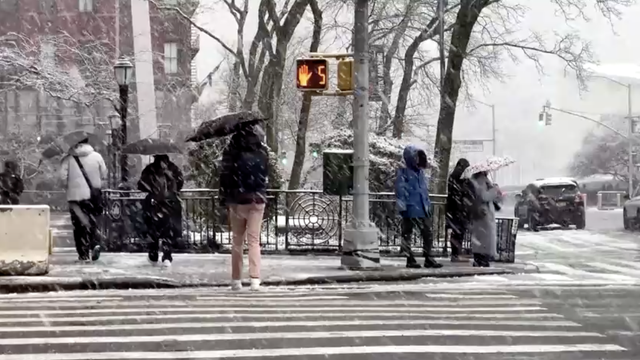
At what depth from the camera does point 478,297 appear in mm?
9195

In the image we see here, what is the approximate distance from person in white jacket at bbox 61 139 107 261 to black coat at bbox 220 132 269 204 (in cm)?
334

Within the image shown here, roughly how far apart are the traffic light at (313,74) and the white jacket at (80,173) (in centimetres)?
315

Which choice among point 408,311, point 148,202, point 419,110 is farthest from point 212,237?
point 419,110

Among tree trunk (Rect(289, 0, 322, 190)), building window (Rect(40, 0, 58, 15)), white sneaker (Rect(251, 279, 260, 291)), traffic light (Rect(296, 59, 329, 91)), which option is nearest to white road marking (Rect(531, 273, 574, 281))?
traffic light (Rect(296, 59, 329, 91))

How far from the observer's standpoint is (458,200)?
1368 cm

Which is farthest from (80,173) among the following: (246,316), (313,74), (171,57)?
(171,57)

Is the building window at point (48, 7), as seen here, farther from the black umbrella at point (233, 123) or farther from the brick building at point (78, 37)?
the black umbrella at point (233, 123)

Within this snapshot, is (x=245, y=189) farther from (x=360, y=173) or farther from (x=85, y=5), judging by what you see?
(x=85, y=5)

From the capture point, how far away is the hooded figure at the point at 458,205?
13.5 meters

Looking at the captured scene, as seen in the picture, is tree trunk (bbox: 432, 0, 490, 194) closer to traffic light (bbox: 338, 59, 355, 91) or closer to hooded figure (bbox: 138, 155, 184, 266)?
traffic light (bbox: 338, 59, 355, 91)

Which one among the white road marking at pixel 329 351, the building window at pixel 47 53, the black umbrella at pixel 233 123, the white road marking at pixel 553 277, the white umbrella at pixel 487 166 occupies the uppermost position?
the building window at pixel 47 53

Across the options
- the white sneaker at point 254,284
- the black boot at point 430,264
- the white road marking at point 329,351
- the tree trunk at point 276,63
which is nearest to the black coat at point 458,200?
the black boot at point 430,264

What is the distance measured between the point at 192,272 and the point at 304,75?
318cm

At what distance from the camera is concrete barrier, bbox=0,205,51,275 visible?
35.1 feet
